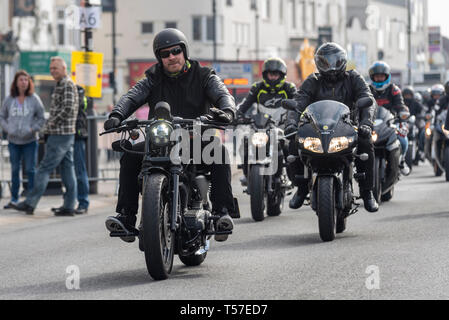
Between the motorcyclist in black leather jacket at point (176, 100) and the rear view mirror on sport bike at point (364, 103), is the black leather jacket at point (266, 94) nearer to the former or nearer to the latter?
the rear view mirror on sport bike at point (364, 103)

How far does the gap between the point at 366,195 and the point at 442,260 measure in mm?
2633

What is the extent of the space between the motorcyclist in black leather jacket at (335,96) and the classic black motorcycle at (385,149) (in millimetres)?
2468

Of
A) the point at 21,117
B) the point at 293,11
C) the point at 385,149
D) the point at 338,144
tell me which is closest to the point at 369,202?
the point at 338,144

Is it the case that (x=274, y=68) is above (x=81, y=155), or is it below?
above

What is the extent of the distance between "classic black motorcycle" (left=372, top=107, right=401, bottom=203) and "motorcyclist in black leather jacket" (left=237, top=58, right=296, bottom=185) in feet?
3.62

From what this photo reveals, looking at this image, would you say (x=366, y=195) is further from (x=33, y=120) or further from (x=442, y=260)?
(x=33, y=120)

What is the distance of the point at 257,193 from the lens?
518 inches

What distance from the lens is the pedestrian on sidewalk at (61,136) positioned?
14812mm

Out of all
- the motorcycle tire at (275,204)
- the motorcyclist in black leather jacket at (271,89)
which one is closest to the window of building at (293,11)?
the motorcyclist in black leather jacket at (271,89)

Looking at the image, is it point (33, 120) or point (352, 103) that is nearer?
point (352, 103)

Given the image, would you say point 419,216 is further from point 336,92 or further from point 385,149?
point 336,92

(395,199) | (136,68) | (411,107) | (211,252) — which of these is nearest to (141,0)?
(136,68)

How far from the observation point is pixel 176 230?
8352 millimetres

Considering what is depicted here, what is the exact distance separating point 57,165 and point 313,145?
5157 mm
